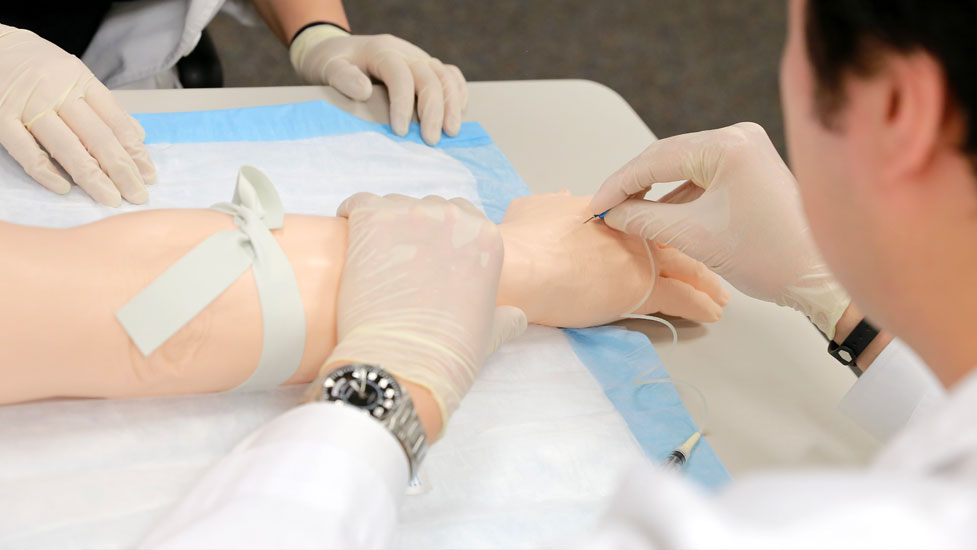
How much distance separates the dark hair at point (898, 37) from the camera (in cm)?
48

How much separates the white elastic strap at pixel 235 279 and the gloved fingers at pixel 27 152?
35cm

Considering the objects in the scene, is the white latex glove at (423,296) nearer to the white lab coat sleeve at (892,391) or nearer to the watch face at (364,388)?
the watch face at (364,388)

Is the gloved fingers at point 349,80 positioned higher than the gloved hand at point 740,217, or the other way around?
the gloved hand at point 740,217

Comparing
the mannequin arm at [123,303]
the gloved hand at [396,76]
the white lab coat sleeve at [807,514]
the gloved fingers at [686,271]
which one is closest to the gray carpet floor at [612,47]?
the gloved hand at [396,76]

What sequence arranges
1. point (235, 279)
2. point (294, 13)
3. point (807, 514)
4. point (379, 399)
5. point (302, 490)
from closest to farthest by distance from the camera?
1. point (807, 514)
2. point (302, 490)
3. point (379, 399)
4. point (235, 279)
5. point (294, 13)

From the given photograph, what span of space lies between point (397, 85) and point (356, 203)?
471 mm

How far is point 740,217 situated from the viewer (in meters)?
1.15

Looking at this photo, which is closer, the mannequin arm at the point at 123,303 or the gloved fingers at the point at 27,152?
the mannequin arm at the point at 123,303

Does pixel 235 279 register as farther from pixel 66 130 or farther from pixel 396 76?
pixel 396 76

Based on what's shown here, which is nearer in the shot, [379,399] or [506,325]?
[379,399]

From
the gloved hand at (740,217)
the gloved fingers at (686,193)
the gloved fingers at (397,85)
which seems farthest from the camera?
the gloved fingers at (397,85)

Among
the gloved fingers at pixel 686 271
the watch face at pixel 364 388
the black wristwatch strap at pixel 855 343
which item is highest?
the black wristwatch strap at pixel 855 343

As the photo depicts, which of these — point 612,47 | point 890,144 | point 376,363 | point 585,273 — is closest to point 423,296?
point 376,363

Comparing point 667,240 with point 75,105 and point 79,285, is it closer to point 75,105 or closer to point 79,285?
point 79,285
